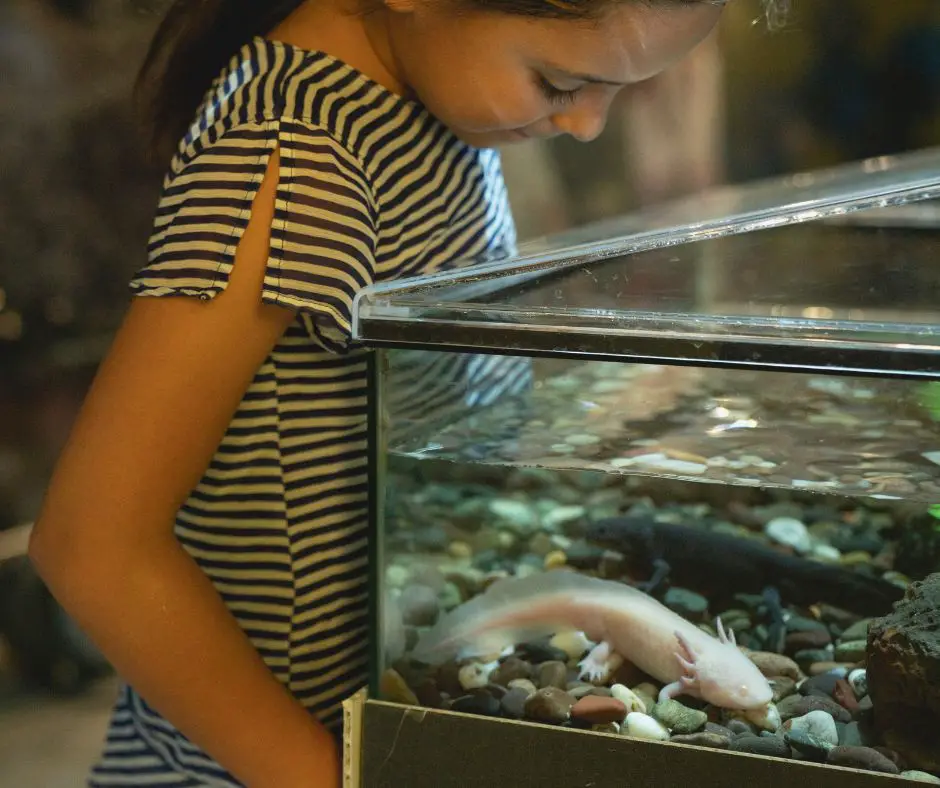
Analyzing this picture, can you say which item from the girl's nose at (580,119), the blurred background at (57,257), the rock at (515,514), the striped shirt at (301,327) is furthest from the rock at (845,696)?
the blurred background at (57,257)

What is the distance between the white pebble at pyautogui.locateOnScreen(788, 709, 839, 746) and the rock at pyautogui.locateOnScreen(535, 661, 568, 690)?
138 mm

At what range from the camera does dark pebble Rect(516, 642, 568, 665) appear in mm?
650

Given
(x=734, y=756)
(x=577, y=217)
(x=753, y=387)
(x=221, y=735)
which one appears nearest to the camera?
(x=734, y=756)

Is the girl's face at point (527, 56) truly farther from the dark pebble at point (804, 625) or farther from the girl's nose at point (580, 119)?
the dark pebble at point (804, 625)

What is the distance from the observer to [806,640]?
0.66 meters

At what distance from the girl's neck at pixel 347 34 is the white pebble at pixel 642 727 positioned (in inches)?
19.0

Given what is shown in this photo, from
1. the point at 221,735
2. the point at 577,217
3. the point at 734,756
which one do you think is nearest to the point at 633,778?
the point at 734,756

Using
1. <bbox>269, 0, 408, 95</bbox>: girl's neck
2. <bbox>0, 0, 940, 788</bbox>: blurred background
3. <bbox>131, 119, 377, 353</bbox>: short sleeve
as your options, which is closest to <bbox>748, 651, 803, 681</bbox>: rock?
<bbox>131, 119, 377, 353</bbox>: short sleeve

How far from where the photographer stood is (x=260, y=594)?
725mm

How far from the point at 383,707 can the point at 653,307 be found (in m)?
0.30

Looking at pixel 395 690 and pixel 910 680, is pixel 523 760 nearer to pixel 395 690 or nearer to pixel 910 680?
pixel 395 690

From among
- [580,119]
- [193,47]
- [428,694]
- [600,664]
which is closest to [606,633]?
[600,664]

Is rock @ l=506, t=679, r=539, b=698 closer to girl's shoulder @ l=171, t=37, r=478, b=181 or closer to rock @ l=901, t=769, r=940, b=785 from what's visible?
rock @ l=901, t=769, r=940, b=785

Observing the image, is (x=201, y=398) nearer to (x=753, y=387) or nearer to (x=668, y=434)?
(x=668, y=434)
